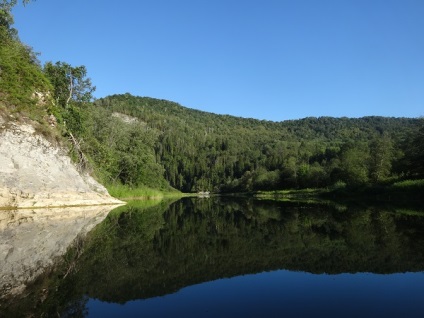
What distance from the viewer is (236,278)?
1175cm

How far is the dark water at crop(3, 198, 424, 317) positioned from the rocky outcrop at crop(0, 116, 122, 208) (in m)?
18.1

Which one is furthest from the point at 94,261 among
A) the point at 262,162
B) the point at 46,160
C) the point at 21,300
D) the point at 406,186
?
the point at 262,162

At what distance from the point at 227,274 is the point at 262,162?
605 feet

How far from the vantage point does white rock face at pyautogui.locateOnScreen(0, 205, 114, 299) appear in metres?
10.4

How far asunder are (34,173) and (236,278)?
29.2 metres

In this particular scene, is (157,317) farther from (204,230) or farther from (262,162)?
(262,162)

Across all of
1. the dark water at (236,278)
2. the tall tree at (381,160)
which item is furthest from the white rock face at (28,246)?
the tall tree at (381,160)

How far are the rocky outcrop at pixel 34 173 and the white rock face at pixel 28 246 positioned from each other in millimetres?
7689

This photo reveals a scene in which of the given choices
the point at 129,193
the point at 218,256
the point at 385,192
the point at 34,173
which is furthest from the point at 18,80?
the point at 385,192

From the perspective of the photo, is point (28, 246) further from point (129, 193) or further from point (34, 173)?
point (129, 193)

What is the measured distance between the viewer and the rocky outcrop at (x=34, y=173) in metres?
31.9

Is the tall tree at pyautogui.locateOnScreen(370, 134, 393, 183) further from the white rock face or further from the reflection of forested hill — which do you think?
the white rock face

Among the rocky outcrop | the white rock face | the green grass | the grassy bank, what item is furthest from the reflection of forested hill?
the green grass

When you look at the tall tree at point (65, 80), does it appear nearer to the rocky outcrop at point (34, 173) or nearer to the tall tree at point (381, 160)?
the rocky outcrop at point (34, 173)
